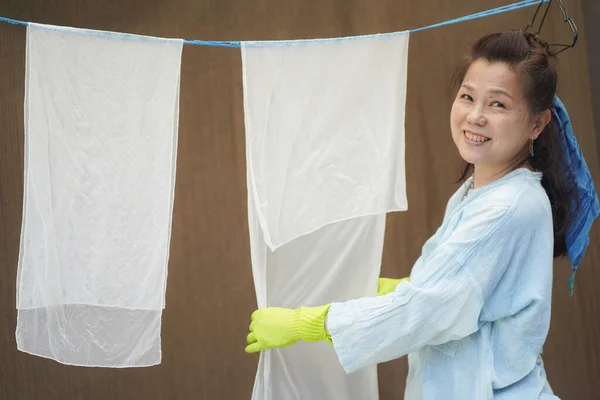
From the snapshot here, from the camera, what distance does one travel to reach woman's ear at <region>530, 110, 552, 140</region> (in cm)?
181

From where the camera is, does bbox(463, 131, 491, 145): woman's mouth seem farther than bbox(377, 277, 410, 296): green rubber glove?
No

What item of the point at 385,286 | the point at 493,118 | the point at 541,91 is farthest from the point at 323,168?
the point at 541,91

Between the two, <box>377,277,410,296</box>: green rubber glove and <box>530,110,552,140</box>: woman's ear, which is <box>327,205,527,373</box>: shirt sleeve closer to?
<box>530,110,552,140</box>: woman's ear

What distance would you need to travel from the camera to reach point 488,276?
1.66 metres

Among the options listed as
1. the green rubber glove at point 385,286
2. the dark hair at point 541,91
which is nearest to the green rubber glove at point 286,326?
the green rubber glove at point 385,286

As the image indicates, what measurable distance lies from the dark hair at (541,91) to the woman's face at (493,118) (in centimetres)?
2

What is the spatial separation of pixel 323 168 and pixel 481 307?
2.08 ft

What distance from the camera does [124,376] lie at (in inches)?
103

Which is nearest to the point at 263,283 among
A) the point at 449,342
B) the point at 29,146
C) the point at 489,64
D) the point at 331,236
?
the point at 331,236

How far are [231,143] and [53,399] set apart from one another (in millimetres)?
1110

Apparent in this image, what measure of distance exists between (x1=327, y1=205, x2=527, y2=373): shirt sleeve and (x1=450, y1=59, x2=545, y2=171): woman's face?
18cm

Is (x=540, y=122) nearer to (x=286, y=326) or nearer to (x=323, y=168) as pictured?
(x=323, y=168)

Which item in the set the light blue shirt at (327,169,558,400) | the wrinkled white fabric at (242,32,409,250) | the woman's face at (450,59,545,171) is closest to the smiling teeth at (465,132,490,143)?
the woman's face at (450,59,545,171)

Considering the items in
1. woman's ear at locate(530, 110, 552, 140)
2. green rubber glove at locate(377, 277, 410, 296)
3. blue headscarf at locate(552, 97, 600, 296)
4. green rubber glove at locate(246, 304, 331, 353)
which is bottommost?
green rubber glove at locate(246, 304, 331, 353)
